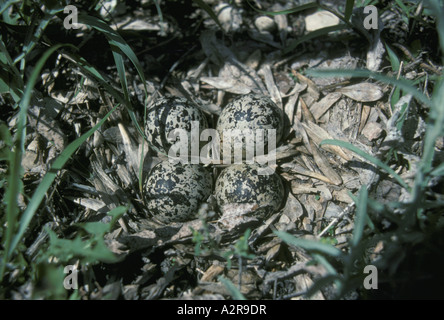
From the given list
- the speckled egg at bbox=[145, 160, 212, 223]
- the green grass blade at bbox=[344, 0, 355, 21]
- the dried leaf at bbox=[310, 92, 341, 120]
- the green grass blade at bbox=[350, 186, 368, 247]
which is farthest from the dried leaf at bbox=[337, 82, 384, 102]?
the speckled egg at bbox=[145, 160, 212, 223]

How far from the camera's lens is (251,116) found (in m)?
2.50

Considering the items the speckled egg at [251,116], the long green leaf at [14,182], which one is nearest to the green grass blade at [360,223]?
the speckled egg at [251,116]

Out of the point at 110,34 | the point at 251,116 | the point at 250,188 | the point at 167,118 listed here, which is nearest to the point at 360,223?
the point at 250,188

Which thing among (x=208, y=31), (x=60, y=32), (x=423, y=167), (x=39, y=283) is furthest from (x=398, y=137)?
(x=60, y=32)

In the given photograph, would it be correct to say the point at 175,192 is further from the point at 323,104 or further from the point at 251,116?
the point at 323,104

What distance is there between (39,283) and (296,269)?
139 centimetres

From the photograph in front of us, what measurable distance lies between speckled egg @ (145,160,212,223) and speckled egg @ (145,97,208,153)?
250 millimetres

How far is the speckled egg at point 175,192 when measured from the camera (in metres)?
2.34

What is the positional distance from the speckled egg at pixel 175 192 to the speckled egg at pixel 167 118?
250 millimetres

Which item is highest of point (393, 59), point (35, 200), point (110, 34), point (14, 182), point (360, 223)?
point (110, 34)

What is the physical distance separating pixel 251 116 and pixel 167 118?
63 centimetres

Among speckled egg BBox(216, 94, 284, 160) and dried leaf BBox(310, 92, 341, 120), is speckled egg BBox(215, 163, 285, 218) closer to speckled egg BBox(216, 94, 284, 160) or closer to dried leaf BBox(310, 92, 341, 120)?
speckled egg BBox(216, 94, 284, 160)

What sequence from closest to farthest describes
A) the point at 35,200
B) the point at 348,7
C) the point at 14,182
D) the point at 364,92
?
the point at 14,182, the point at 35,200, the point at 348,7, the point at 364,92

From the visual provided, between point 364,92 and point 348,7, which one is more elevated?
point 348,7
